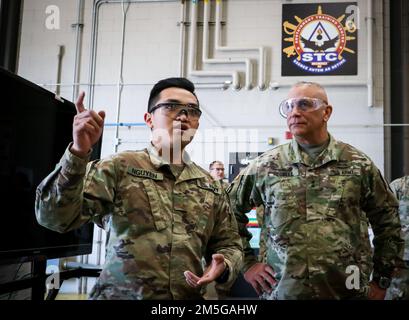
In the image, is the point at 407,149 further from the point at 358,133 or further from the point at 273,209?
the point at 273,209

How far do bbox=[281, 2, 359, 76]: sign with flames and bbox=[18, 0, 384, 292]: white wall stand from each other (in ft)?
0.18

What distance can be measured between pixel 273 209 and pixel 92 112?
692mm

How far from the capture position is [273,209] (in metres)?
1.29

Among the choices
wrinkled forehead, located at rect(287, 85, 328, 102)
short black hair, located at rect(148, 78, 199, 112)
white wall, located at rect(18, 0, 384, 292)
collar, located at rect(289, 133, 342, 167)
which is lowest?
collar, located at rect(289, 133, 342, 167)

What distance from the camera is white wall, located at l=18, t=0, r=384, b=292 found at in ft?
9.91

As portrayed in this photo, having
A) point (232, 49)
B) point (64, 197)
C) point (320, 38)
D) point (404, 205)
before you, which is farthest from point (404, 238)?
point (64, 197)

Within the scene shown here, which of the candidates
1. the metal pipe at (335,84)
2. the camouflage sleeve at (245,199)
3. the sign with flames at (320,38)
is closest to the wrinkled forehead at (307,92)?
the camouflage sleeve at (245,199)

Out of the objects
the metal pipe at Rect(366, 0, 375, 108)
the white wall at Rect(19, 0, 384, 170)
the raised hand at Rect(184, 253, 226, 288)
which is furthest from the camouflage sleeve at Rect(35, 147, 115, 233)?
the metal pipe at Rect(366, 0, 375, 108)

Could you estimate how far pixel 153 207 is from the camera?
38.4 inches

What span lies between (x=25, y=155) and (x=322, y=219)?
0.94 m

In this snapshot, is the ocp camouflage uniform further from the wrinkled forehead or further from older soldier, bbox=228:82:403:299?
the wrinkled forehead

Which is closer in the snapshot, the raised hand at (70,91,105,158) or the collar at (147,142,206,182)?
the raised hand at (70,91,105,158)

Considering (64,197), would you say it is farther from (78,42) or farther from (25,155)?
(78,42)

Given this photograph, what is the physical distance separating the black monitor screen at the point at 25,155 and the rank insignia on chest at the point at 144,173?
0.50 meters
